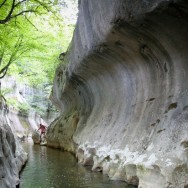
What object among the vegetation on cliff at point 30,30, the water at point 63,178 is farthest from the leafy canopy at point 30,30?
the water at point 63,178

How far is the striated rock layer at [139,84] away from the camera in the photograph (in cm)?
764

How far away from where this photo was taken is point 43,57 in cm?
1944

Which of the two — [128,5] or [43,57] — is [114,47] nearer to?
[128,5]

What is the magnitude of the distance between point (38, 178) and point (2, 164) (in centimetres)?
307

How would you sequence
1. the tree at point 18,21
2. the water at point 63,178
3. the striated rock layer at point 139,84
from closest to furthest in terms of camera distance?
the striated rock layer at point 139,84 < the water at point 63,178 < the tree at point 18,21

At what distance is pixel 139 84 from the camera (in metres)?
11.4

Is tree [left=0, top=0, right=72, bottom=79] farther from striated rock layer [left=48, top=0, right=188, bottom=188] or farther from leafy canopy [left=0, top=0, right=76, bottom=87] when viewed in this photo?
striated rock layer [left=48, top=0, right=188, bottom=188]

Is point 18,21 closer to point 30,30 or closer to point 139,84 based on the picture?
point 30,30

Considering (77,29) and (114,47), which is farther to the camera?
(77,29)

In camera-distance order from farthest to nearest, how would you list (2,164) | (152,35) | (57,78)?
(57,78) → (152,35) → (2,164)

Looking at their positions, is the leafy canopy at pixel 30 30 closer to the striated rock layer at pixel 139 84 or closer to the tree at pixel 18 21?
the tree at pixel 18 21

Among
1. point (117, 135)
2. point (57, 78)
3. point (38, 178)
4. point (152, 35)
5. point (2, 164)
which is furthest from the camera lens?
point (57, 78)

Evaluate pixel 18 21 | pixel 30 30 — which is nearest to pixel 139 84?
pixel 18 21

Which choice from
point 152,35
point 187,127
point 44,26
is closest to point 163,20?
point 152,35
